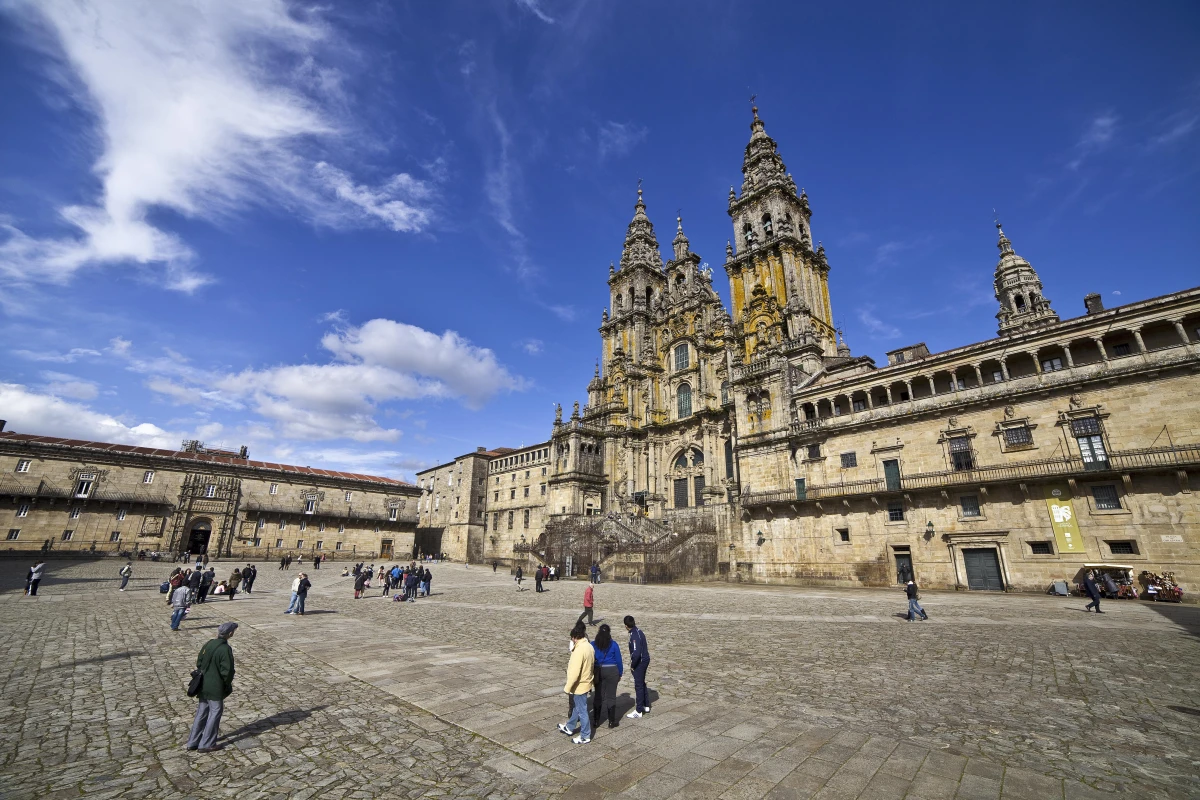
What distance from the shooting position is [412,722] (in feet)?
22.5

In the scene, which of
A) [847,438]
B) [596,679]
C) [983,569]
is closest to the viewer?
[596,679]

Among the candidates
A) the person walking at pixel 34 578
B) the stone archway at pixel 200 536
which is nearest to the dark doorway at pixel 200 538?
the stone archway at pixel 200 536

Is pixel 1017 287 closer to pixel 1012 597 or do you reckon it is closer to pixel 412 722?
pixel 1012 597

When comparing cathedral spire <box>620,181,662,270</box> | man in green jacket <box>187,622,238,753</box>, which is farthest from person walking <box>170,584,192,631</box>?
cathedral spire <box>620,181,662,270</box>

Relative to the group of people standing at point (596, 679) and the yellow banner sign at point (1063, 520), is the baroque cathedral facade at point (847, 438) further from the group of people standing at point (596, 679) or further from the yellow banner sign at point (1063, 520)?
the group of people standing at point (596, 679)

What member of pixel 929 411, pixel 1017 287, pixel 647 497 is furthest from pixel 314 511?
pixel 1017 287

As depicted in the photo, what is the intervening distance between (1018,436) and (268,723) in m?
31.4

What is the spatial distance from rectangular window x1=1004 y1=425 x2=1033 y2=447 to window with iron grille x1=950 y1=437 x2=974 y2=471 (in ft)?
5.35

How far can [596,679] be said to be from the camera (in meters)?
6.54

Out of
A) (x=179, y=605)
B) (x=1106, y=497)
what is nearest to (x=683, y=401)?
(x=1106, y=497)

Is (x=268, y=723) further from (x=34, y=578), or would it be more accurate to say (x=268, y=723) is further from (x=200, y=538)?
(x=200, y=538)

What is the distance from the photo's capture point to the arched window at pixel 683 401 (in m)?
49.7

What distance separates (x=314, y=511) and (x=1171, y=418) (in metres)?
66.3

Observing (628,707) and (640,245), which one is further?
(640,245)
